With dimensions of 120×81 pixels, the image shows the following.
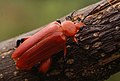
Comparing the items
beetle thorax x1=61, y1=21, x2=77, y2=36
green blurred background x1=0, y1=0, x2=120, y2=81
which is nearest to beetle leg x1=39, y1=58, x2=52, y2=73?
beetle thorax x1=61, y1=21, x2=77, y2=36

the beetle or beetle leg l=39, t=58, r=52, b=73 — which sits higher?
the beetle

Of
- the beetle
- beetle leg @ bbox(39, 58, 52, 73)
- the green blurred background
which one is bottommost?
beetle leg @ bbox(39, 58, 52, 73)

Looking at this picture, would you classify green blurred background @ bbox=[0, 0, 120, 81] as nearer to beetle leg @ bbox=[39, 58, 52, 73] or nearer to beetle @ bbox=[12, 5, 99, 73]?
beetle @ bbox=[12, 5, 99, 73]

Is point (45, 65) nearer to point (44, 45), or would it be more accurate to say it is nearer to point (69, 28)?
point (44, 45)

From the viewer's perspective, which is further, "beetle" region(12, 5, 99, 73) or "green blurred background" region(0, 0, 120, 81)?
"green blurred background" region(0, 0, 120, 81)

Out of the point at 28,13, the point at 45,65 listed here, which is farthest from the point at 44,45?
the point at 28,13

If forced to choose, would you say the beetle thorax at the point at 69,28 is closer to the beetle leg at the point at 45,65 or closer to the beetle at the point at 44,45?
the beetle at the point at 44,45

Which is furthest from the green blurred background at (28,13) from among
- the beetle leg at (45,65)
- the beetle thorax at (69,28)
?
the beetle leg at (45,65)

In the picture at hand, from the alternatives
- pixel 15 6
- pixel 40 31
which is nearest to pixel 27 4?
pixel 15 6
